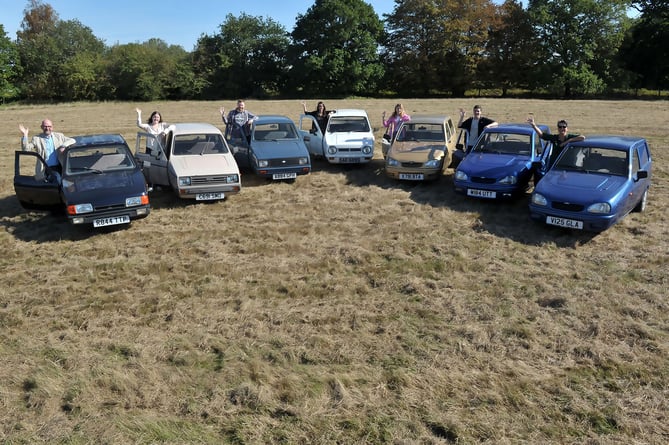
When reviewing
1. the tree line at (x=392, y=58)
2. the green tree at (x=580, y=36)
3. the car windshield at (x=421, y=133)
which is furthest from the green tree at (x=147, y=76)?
the car windshield at (x=421, y=133)

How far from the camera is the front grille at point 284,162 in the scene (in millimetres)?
12164

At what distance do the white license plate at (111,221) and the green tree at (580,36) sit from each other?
49328mm

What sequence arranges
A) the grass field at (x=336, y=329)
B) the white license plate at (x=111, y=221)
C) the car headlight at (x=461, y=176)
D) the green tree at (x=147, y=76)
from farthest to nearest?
1. the green tree at (x=147, y=76)
2. the car headlight at (x=461, y=176)
3. the white license plate at (x=111, y=221)
4. the grass field at (x=336, y=329)

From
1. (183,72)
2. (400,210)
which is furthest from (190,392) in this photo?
(183,72)

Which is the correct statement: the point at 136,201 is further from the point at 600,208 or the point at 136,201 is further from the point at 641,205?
the point at 641,205

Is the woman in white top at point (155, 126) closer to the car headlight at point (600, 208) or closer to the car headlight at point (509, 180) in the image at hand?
the car headlight at point (509, 180)

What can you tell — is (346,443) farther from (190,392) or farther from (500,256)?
(500,256)

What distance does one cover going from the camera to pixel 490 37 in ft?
183

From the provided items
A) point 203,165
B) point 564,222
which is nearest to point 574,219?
point 564,222

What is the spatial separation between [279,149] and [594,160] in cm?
702

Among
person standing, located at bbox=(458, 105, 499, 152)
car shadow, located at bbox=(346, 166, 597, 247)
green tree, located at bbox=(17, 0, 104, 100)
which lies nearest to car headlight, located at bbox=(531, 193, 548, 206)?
car shadow, located at bbox=(346, 166, 597, 247)

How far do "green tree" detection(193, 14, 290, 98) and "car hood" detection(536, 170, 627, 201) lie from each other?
48868 mm

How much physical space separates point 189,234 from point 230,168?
85.0 inches

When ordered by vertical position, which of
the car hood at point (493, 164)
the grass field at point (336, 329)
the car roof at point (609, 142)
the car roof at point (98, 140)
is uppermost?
the car roof at point (98, 140)
